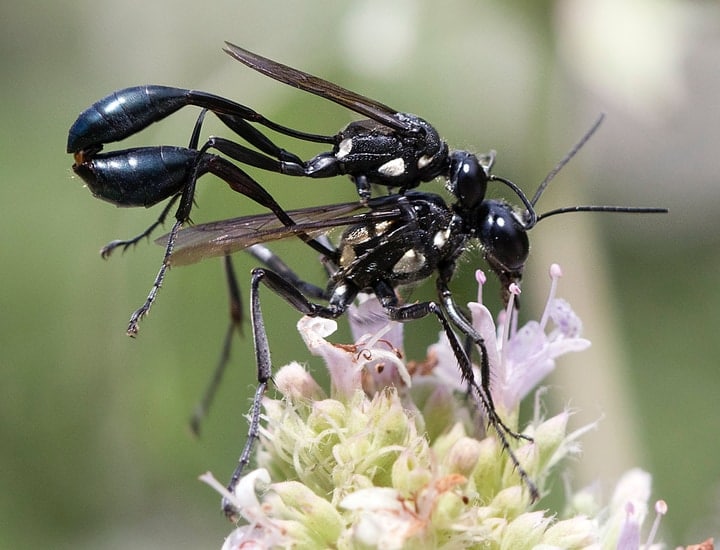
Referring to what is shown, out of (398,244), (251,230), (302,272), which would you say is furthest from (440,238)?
(302,272)

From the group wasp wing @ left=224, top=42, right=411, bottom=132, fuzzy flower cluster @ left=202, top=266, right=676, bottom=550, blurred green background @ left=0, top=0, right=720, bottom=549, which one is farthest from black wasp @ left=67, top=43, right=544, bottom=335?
blurred green background @ left=0, top=0, right=720, bottom=549

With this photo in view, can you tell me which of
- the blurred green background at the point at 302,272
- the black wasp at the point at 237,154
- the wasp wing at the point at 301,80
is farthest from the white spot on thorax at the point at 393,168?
the blurred green background at the point at 302,272

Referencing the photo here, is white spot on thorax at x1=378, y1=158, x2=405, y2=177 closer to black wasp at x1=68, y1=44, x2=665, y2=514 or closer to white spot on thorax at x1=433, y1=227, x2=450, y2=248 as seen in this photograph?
black wasp at x1=68, y1=44, x2=665, y2=514

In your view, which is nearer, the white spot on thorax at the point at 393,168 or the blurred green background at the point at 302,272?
the white spot on thorax at the point at 393,168

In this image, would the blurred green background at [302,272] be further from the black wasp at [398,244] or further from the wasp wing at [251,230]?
the wasp wing at [251,230]

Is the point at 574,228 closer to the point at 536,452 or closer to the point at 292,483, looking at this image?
the point at 536,452

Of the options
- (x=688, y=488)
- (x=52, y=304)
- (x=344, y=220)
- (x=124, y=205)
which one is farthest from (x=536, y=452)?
(x=52, y=304)

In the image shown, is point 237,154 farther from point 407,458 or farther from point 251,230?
point 407,458
